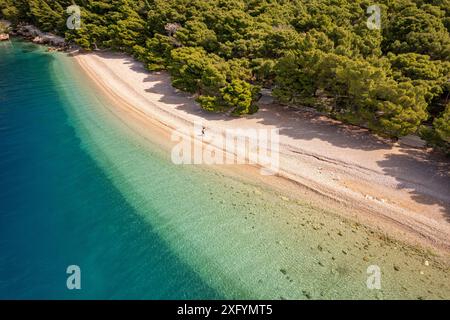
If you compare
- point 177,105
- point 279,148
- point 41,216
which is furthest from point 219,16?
point 41,216

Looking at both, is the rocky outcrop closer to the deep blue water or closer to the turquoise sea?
the deep blue water

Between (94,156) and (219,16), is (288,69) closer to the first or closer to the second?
(219,16)

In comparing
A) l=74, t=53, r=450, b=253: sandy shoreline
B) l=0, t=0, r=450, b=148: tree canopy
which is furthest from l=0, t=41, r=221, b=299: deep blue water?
l=0, t=0, r=450, b=148: tree canopy

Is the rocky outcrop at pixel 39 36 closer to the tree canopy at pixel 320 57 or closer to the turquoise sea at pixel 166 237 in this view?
the tree canopy at pixel 320 57

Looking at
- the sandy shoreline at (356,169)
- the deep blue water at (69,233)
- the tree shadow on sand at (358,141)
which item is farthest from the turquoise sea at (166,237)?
the tree shadow on sand at (358,141)
